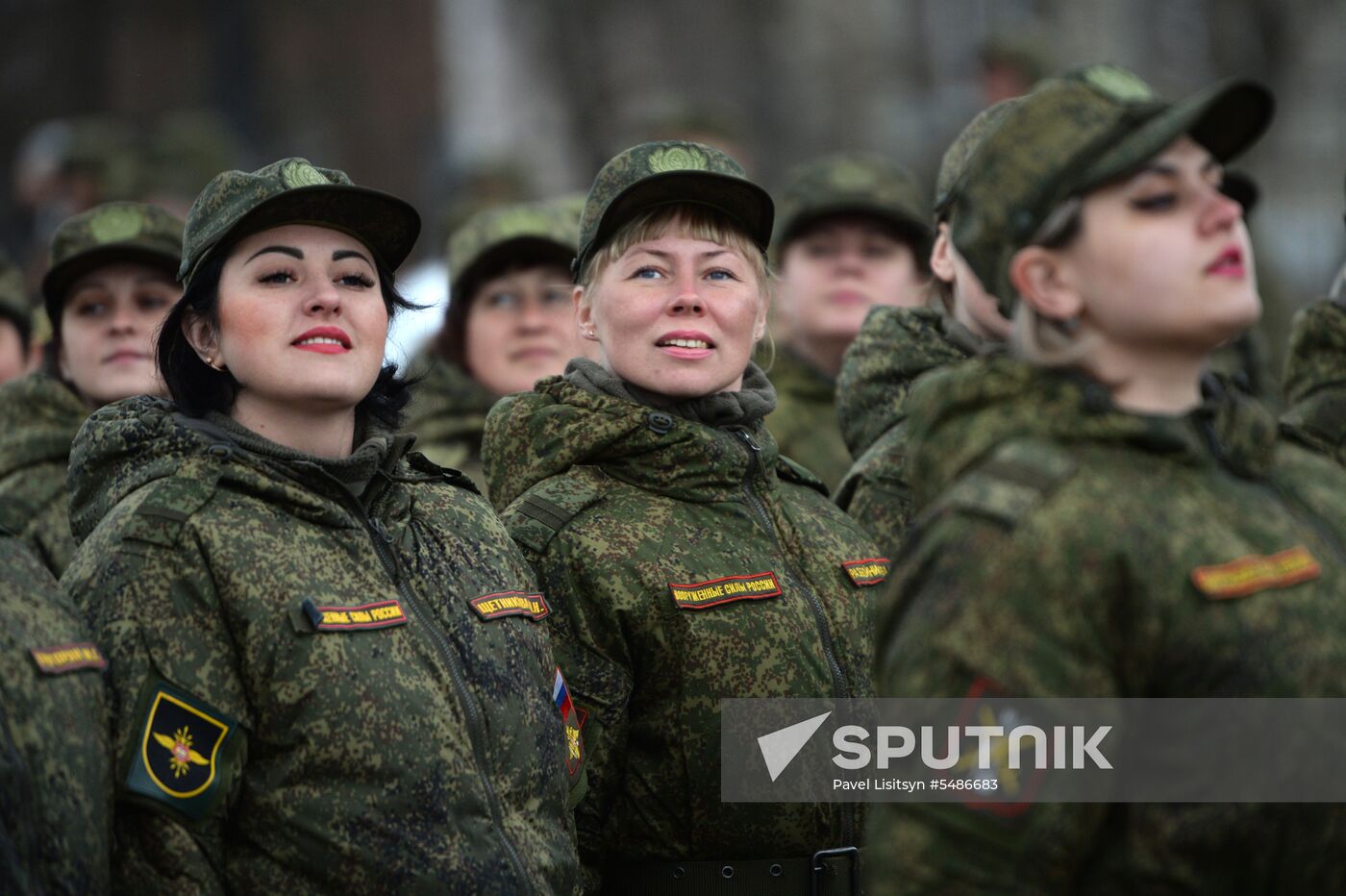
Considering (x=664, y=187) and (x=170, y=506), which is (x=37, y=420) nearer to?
(x=664, y=187)

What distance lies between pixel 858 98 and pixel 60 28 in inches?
449

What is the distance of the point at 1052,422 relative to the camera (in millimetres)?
3469

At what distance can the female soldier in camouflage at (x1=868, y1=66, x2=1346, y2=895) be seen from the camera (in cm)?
328

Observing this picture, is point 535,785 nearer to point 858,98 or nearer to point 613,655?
point 613,655

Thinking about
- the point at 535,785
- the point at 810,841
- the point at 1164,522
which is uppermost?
the point at 1164,522

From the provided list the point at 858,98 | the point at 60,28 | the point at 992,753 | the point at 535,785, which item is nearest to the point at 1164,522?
the point at 992,753

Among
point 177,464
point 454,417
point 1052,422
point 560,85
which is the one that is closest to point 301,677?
point 177,464

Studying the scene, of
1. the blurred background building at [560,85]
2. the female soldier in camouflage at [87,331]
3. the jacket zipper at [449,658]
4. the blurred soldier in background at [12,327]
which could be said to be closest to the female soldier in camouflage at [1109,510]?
the jacket zipper at [449,658]

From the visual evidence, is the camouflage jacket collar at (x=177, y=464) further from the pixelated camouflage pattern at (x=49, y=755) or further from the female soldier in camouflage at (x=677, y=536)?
the female soldier in camouflage at (x=677, y=536)

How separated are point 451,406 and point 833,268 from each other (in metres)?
1.64

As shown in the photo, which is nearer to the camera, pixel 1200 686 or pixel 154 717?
pixel 1200 686

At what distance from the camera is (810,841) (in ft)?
15.6

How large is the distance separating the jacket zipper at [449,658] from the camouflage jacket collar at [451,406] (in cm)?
319

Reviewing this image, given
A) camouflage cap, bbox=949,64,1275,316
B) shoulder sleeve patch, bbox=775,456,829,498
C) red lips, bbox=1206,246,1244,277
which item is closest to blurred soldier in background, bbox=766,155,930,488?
shoulder sleeve patch, bbox=775,456,829,498
